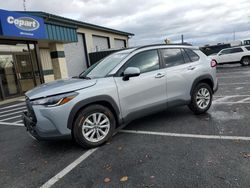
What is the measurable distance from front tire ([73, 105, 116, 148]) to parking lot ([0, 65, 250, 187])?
17 cm

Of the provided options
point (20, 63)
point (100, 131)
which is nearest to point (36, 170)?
point (100, 131)

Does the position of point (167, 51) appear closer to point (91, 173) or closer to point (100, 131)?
point (100, 131)

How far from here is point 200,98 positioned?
5754 millimetres

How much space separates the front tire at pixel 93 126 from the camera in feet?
13.2

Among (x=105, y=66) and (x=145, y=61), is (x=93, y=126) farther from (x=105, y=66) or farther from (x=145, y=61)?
(x=145, y=61)

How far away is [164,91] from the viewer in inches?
197

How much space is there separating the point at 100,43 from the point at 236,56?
1248 cm

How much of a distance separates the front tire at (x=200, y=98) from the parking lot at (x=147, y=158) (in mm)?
288

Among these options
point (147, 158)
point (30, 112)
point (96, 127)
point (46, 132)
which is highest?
point (30, 112)

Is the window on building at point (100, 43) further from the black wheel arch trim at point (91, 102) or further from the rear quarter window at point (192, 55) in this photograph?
the black wheel arch trim at point (91, 102)

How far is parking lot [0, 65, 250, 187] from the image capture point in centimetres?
306

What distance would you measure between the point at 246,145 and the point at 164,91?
73.9 inches

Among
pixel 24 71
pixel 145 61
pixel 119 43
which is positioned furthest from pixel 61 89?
pixel 119 43

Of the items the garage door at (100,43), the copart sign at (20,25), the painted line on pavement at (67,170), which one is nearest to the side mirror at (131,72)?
the painted line on pavement at (67,170)
